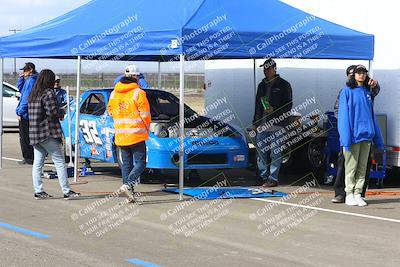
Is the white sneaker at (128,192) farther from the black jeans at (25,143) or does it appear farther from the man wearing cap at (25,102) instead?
the black jeans at (25,143)

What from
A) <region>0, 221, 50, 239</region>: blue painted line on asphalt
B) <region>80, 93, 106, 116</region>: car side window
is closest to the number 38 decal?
<region>80, 93, 106, 116</region>: car side window

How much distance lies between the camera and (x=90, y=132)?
12.1 metres

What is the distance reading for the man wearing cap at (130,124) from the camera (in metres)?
9.32

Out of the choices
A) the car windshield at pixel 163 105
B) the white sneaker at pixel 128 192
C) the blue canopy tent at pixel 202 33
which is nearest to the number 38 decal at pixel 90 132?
the car windshield at pixel 163 105

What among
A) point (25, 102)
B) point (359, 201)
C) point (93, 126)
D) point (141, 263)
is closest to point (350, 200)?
point (359, 201)

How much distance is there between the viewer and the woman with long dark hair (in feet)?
30.9

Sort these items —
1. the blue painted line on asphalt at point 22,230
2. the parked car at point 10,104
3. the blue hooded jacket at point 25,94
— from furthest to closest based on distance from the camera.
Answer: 1. the parked car at point 10,104
2. the blue hooded jacket at point 25,94
3. the blue painted line on asphalt at point 22,230

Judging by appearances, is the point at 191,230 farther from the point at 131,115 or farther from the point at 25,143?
the point at 25,143

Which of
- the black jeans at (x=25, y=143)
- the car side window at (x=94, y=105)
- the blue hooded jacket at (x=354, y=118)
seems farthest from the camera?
the black jeans at (x=25, y=143)

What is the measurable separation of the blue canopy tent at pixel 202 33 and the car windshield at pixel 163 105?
5.00 ft

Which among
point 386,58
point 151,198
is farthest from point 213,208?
point 386,58

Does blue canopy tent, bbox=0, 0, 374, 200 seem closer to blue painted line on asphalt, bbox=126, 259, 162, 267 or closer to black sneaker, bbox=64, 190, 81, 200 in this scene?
black sneaker, bbox=64, 190, 81, 200

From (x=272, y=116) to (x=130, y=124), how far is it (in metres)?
2.80

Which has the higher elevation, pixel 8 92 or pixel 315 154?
pixel 8 92
